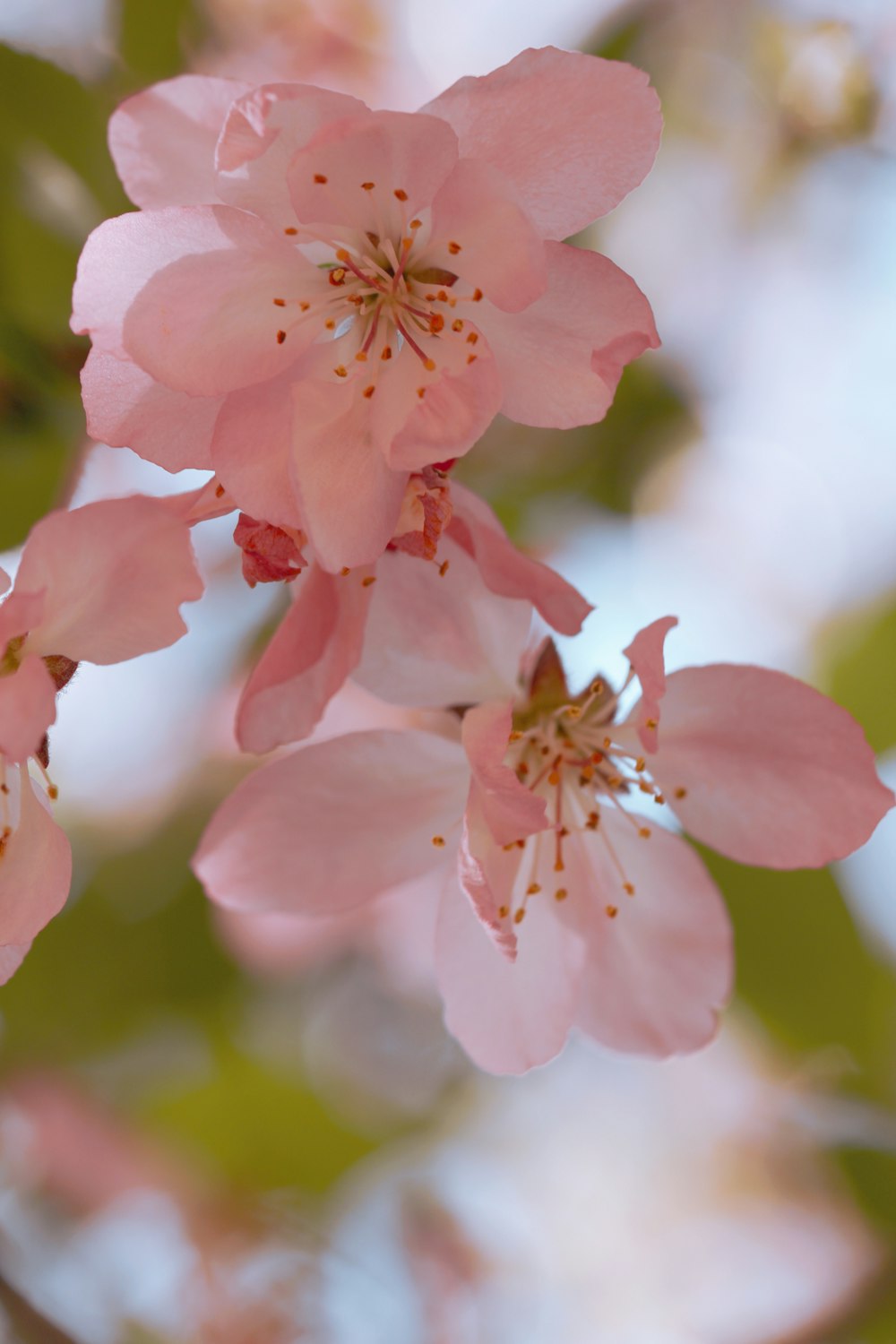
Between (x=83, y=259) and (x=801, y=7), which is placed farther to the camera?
(x=801, y=7)

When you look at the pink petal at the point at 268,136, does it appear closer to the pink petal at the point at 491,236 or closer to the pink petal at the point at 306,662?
the pink petal at the point at 491,236

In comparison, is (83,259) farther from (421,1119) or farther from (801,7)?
(421,1119)

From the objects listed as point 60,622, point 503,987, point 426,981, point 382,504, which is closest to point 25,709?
point 60,622

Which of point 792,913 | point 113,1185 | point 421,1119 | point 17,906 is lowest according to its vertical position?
point 113,1185

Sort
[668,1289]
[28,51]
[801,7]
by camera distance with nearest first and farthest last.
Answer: [28,51]
[801,7]
[668,1289]

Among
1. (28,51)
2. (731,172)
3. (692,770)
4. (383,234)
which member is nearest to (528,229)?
(383,234)

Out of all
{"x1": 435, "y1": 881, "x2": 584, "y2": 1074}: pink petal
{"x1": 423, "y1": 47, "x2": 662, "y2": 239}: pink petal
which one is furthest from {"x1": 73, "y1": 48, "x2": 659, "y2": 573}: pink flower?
{"x1": 435, "y1": 881, "x2": 584, "y2": 1074}: pink petal
